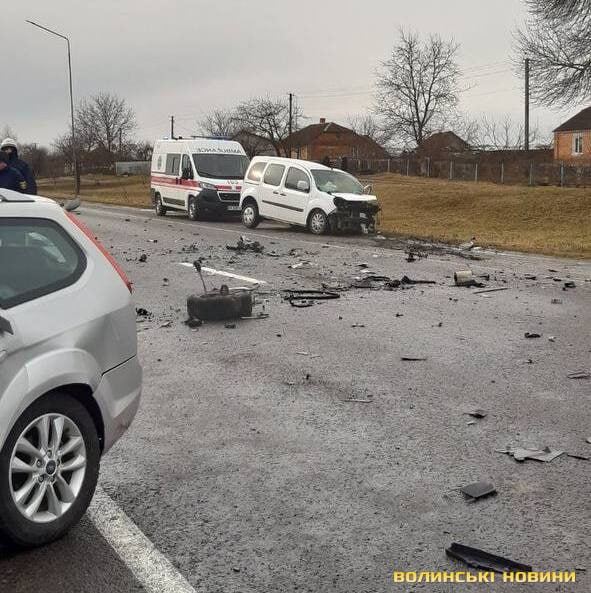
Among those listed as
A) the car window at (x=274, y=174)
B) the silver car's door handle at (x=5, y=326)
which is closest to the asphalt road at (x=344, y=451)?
the silver car's door handle at (x=5, y=326)

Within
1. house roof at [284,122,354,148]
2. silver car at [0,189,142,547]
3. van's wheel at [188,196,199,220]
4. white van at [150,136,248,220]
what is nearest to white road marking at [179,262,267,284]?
silver car at [0,189,142,547]

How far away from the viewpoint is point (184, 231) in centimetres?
2089

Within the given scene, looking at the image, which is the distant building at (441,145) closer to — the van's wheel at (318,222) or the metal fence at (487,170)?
the metal fence at (487,170)

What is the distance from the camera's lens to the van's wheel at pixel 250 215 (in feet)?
73.2

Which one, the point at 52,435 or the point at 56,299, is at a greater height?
the point at 56,299

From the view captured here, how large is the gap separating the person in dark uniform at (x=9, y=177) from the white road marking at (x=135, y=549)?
7163 mm

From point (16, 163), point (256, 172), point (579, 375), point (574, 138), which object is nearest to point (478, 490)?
point (579, 375)

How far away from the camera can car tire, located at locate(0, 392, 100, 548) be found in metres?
3.33

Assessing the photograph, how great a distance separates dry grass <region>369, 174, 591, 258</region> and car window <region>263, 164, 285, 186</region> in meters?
3.55

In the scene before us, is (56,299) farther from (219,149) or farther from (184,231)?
(219,149)

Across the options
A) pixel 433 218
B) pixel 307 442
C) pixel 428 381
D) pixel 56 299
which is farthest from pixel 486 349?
pixel 433 218

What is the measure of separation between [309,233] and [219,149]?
5583mm

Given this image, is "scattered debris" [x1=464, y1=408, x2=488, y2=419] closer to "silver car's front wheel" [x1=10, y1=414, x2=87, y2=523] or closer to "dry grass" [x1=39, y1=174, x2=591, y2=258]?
"silver car's front wheel" [x1=10, y1=414, x2=87, y2=523]

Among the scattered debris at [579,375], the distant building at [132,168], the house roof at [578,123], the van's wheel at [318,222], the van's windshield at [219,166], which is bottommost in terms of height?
the scattered debris at [579,375]
